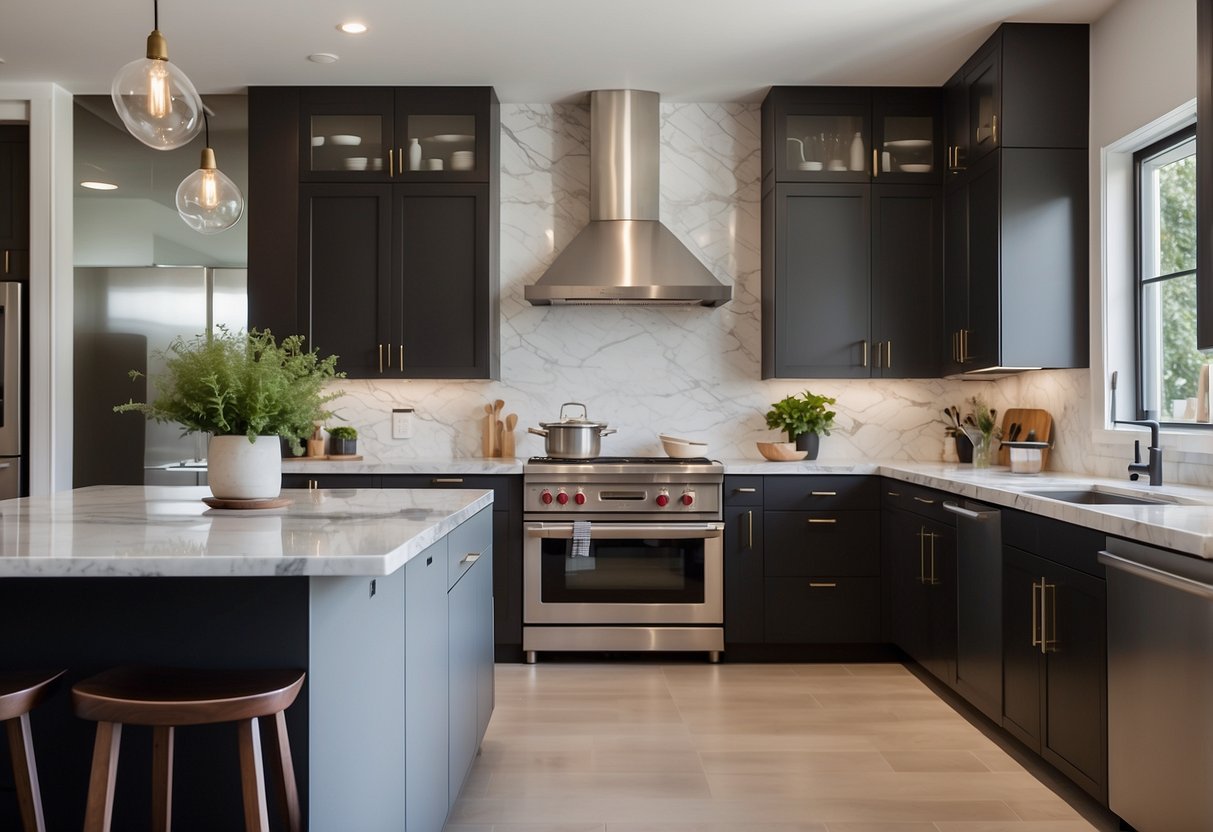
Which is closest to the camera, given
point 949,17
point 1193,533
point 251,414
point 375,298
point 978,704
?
point 1193,533

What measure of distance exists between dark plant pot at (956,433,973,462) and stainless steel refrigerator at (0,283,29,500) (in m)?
4.55

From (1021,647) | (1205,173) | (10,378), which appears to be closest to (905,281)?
(1205,173)

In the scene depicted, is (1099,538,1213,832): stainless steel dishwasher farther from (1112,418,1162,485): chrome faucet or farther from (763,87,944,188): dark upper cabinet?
(763,87,944,188): dark upper cabinet

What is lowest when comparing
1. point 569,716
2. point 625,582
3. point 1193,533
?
point 569,716

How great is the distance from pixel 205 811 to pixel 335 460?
2913 mm

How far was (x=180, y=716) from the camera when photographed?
1467 millimetres

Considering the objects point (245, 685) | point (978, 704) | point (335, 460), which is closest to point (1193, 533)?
point (978, 704)

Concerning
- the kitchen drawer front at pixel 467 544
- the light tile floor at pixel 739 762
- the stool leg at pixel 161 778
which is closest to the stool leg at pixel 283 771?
the stool leg at pixel 161 778

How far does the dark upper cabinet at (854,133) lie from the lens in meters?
4.59

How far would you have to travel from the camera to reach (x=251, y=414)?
228 cm

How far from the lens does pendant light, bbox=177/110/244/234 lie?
2.62 m

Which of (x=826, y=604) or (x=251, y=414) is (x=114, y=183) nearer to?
(x=251, y=414)

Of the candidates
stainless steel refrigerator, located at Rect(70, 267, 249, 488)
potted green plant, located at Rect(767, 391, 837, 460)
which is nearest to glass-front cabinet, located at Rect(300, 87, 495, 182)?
stainless steel refrigerator, located at Rect(70, 267, 249, 488)

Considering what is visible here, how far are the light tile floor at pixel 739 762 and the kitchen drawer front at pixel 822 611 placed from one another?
0.24 metres
